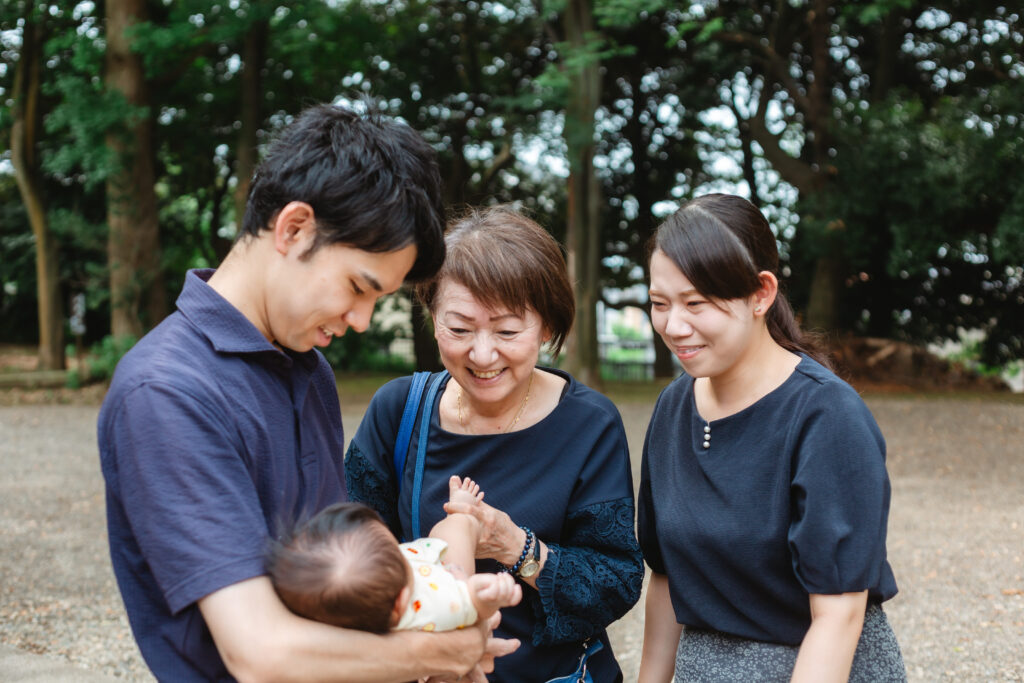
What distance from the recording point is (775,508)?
1807mm

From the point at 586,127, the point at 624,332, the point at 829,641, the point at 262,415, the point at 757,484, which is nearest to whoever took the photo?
the point at 262,415

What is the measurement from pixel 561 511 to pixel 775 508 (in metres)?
0.49

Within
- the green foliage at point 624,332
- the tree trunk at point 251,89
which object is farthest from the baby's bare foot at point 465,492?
the green foliage at point 624,332

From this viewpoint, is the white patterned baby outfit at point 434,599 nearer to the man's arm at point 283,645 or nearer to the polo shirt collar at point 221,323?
the man's arm at point 283,645

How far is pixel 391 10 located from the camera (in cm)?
1812

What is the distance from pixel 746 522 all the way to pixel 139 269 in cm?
1443

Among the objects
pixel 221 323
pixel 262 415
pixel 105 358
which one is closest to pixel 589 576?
pixel 262 415

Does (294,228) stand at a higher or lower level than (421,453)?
higher

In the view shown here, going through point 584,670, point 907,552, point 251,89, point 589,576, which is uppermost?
point 251,89

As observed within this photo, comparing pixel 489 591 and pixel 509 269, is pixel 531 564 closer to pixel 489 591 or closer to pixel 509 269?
pixel 489 591

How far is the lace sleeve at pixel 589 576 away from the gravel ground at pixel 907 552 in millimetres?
2687

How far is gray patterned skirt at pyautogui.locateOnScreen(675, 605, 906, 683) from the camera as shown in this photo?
1853mm

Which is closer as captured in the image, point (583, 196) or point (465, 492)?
point (465, 492)

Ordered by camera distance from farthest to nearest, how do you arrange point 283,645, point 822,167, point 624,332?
1. point 624,332
2. point 822,167
3. point 283,645
